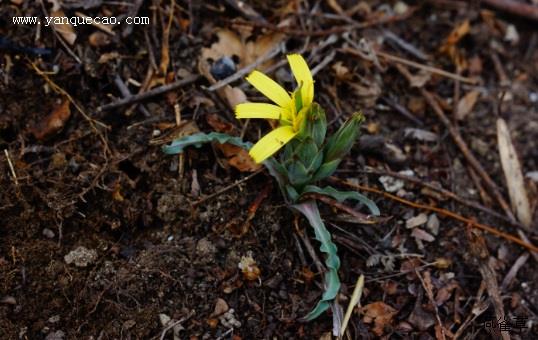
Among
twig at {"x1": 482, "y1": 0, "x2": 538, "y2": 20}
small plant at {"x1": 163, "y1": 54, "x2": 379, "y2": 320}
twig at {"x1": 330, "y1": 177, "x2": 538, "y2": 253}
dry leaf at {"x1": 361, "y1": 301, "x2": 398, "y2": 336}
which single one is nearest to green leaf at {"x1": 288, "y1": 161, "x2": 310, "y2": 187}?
small plant at {"x1": 163, "y1": 54, "x2": 379, "y2": 320}

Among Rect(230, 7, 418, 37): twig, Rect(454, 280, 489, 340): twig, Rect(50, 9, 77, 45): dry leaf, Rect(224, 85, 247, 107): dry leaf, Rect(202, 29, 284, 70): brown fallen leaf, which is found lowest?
Rect(454, 280, 489, 340): twig

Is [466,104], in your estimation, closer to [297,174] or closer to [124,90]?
[297,174]

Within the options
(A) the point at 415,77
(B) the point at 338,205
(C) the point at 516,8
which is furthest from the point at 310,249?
(C) the point at 516,8

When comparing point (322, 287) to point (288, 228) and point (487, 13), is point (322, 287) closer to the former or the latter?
point (288, 228)

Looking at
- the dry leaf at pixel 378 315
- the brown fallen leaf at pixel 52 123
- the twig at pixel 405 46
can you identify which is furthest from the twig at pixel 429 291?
the brown fallen leaf at pixel 52 123

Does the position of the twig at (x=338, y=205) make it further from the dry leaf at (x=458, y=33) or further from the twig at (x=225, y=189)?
the dry leaf at (x=458, y=33)

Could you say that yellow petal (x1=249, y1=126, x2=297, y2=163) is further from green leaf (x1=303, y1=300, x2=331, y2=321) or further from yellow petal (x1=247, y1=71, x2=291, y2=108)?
green leaf (x1=303, y1=300, x2=331, y2=321)
